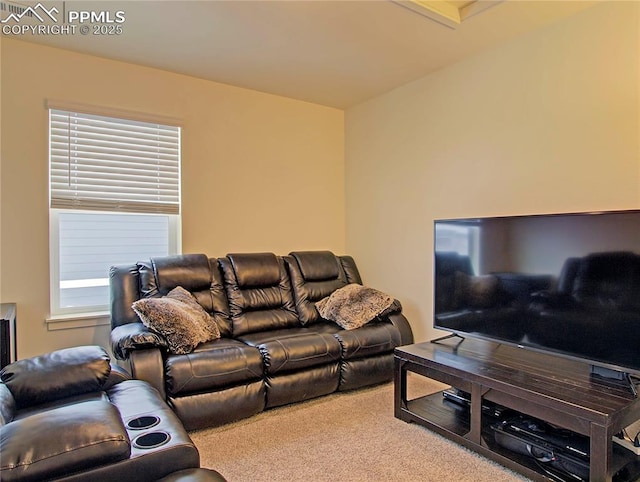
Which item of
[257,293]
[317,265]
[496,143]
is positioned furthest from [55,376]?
[496,143]

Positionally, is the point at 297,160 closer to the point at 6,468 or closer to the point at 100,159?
the point at 100,159

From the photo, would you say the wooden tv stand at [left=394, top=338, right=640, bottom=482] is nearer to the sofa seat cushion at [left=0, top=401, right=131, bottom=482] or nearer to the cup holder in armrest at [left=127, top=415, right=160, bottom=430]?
the cup holder in armrest at [left=127, top=415, right=160, bottom=430]

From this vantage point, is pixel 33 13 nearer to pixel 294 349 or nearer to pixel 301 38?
pixel 301 38

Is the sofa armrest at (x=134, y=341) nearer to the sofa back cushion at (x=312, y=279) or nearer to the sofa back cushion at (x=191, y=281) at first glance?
the sofa back cushion at (x=191, y=281)

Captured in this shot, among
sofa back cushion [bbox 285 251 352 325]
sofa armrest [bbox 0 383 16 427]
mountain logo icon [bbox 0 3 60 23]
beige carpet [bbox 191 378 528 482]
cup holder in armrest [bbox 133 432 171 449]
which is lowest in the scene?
beige carpet [bbox 191 378 528 482]

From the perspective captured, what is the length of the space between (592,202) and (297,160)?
8.65ft

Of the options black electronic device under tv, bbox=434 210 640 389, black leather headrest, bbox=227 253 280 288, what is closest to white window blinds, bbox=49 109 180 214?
black leather headrest, bbox=227 253 280 288

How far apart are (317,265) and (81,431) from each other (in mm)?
2679

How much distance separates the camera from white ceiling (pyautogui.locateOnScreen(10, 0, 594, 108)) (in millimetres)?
2455

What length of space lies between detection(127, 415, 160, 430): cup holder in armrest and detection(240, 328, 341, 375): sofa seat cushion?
1060 mm

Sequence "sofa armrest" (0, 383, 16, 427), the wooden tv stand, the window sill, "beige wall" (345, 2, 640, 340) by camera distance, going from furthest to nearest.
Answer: the window sill
"beige wall" (345, 2, 640, 340)
the wooden tv stand
"sofa armrest" (0, 383, 16, 427)

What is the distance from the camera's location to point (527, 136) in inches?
110

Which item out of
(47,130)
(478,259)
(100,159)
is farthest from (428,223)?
(47,130)

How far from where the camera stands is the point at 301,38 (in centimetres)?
283
